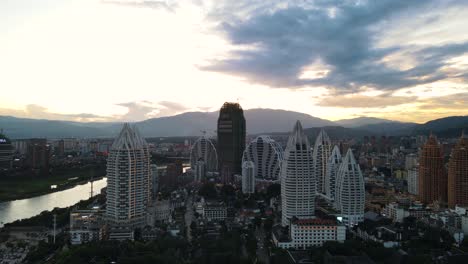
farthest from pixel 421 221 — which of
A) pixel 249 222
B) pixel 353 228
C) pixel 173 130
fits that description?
pixel 173 130

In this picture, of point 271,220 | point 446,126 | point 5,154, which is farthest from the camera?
point 446,126

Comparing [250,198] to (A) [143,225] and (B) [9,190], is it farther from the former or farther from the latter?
(B) [9,190]

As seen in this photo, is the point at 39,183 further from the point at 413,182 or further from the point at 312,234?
the point at 413,182

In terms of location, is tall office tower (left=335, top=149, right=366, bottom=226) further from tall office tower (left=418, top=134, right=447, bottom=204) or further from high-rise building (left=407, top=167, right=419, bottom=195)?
high-rise building (left=407, top=167, right=419, bottom=195)

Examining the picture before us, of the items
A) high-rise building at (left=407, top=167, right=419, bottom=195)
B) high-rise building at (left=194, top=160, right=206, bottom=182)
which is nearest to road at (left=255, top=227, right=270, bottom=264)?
high-rise building at (left=407, top=167, right=419, bottom=195)

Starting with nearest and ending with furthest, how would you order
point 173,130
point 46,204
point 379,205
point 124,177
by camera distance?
1. point 124,177
2. point 379,205
3. point 46,204
4. point 173,130

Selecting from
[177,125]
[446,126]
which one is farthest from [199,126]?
[446,126]

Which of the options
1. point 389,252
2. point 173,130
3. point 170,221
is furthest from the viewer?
point 173,130
